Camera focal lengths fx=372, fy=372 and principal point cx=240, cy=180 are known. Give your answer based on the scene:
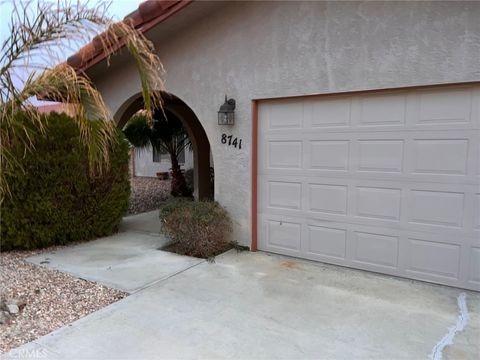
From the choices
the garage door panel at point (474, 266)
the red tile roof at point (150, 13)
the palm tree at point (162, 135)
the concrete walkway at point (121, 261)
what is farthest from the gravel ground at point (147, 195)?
the garage door panel at point (474, 266)

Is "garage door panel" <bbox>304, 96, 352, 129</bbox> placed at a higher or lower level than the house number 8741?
higher

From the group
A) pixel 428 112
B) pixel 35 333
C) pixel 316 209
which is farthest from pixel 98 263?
pixel 428 112

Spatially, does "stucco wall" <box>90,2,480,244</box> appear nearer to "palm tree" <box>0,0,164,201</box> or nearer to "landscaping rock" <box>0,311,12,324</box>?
"palm tree" <box>0,0,164,201</box>

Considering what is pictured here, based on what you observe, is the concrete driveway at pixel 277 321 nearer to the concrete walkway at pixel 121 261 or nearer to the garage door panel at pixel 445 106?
the concrete walkway at pixel 121 261

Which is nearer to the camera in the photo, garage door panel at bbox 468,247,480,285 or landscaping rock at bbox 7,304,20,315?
landscaping rock at bbox 7,304,20,315

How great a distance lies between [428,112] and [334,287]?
244 centimetres

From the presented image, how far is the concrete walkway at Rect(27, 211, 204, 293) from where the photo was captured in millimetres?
4816

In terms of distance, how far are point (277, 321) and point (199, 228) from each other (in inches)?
90.8

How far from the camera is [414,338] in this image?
339 centimetres

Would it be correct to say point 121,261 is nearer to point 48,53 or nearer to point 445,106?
point 48,53

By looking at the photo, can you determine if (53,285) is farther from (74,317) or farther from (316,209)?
(316,209)

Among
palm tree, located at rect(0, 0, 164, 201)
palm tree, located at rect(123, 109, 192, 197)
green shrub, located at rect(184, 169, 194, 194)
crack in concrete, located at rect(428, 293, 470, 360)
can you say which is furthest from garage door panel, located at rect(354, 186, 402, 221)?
green shrub, located at rect(184, 169, 194, 194)

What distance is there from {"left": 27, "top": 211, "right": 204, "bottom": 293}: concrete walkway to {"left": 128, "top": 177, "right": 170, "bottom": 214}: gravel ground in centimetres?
314

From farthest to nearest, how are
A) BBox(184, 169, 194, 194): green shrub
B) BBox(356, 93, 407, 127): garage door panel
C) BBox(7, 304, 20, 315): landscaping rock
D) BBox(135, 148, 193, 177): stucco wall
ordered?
BBox(135, 148, 193, 177): stucco wall
BBox(184, 169, 194, 194): green shrub
BBox(356, 93, 407, 127): garage door panel
BBox(7, 304, 20, 315): landscaping rock
